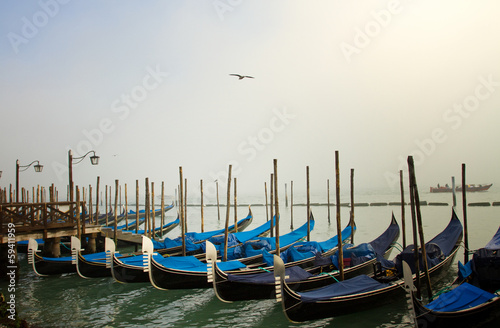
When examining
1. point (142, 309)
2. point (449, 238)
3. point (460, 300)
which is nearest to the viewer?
point (460, 300)

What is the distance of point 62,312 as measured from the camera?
6566 millimetres

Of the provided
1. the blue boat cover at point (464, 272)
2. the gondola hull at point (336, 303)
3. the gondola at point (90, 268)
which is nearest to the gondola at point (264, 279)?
the gondola hull at point (336, 303)

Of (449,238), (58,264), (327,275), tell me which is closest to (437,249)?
(449,238)

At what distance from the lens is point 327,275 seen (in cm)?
682

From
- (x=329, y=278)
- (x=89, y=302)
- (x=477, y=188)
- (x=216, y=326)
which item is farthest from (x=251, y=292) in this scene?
(x=477, y=188)

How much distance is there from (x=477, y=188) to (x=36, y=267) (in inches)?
2260

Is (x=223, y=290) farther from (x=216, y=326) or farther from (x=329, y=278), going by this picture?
(x=329, y=278)

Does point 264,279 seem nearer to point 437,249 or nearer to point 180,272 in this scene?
point 180,272

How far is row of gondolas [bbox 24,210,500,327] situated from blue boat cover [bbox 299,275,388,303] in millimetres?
15

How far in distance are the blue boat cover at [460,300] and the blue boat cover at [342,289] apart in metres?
1.07

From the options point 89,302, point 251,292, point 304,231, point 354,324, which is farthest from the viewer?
point 304,231

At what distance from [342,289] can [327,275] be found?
3.32 feet

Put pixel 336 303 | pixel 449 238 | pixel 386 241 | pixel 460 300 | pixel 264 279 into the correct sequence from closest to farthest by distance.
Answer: pixel 460 300 < pixel 336 303 < pixel 264 279 < pixel 449 238 < pixel 386 241

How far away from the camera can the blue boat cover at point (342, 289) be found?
5488 mm
